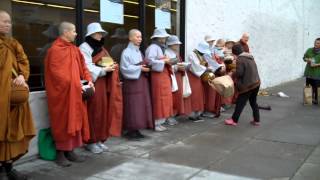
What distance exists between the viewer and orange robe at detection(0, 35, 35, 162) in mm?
4914

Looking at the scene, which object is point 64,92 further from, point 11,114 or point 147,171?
point 147,171

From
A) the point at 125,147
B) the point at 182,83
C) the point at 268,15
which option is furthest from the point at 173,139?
the point at 268,15

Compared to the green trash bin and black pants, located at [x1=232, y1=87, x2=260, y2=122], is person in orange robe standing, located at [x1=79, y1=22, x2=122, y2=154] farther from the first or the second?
black pants, located at [x1=232, y1=87, x2=260, y2=122]

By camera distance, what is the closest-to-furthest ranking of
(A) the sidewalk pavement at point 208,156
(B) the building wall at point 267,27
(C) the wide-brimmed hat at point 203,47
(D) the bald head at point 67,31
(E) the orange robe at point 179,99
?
(A) the sidewalk pavement at point 208,156
(D) the bald head at point 67,31
(E) the orange robe at point 179,99
(C) the wide-brimmed hat at point 203,47
(B) the building wall at point 267,27

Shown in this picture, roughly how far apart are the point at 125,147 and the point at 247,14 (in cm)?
752

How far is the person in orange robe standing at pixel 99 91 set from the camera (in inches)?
250

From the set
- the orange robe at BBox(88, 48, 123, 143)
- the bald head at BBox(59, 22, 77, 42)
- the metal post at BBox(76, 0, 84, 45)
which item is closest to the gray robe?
the orange robe at BBox(88, 48, 123, 143)

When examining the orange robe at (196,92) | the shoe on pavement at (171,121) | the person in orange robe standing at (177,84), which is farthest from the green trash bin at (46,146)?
the orange robe at (196,92)

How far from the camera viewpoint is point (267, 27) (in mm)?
14883

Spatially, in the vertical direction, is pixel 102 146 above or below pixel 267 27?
below

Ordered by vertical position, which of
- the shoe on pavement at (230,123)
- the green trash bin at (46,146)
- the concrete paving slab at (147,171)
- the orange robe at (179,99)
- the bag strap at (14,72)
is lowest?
the concrete paving slab at (147,171)

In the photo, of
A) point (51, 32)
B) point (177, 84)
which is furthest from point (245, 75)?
point (51, 32)

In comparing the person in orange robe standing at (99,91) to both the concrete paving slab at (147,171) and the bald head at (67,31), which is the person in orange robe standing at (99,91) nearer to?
the bald head at (67,31)

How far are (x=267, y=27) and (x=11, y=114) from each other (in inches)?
443
